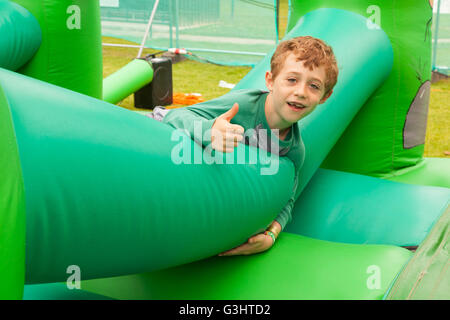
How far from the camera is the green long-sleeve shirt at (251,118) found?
1.16 metres

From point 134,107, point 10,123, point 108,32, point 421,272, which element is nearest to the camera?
point 10,123

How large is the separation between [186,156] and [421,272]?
552 mm

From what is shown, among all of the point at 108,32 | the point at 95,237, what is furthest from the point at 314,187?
the point at 108,32

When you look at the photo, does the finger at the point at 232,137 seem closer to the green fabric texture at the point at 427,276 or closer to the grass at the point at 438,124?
the green fabric texture at the point at 427,276

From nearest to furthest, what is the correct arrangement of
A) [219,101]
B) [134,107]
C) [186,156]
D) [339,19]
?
[186,156] < [219,101] < [339,19] < [134,107]

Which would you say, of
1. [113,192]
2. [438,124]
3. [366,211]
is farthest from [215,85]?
[113,192]

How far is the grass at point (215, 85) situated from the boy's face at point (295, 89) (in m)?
2.17

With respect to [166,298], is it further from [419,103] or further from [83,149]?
[419,103]

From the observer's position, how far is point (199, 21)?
628cm

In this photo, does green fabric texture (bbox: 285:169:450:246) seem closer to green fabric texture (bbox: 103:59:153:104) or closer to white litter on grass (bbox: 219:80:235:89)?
green fabric texture (bbox: 103:59:153:104)

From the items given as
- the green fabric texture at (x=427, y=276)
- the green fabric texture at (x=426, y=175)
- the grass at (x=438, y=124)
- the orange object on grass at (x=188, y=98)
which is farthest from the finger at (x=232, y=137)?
the orange object on grass at (x=188, y=98)

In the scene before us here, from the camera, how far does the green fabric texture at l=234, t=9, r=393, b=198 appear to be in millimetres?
1603

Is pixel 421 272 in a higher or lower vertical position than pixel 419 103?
lower

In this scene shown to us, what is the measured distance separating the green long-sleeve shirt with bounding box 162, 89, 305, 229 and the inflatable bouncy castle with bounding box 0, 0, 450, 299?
5 cm
